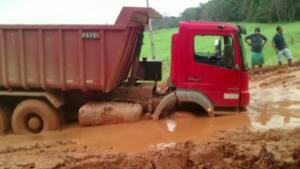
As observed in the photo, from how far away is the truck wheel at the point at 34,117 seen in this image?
943 centimetres

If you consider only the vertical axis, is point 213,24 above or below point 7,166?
above

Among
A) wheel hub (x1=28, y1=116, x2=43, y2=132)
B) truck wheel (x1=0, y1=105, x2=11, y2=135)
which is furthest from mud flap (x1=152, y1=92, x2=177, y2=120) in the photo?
truck wheel (x1=0, y1=105, x2=11, y2=135)

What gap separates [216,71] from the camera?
8.97 metres

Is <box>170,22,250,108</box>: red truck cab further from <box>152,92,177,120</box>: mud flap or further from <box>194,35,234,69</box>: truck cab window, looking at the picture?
<box>152,92,177,120</box>: mud flap

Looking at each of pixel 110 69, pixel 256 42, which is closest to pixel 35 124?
pixel 110 69

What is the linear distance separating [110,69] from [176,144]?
2.56m

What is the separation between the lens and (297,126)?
7.87 metres

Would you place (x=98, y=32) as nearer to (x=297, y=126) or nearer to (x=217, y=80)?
(x=217, y=80)

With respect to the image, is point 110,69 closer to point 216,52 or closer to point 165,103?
point 165,103

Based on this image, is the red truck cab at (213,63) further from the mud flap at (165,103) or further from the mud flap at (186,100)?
the mud flap at (165,103)

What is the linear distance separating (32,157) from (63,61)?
271 centimetres

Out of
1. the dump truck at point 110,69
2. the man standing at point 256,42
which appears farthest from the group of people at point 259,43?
the dump truck at point 110,69

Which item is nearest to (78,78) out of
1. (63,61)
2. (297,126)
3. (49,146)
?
(63,61)

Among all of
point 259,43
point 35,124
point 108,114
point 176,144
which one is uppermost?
point 259,43
